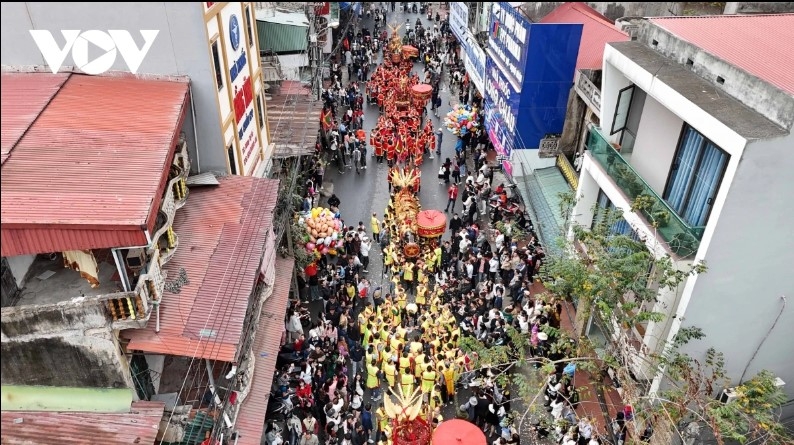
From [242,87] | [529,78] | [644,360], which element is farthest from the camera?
[529,78]

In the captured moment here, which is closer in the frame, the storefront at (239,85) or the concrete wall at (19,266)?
the concrete wall at (19,266)

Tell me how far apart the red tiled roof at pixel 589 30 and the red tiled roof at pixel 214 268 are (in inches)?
515

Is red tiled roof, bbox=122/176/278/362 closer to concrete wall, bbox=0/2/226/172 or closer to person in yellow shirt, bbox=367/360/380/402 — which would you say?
concrete wall, bbox=0/2/226/172

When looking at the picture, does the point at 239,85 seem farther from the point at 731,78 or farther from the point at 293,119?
the point at 731,78

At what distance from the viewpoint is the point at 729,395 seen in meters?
12.2

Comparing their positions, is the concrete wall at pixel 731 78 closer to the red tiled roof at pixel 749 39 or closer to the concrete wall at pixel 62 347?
the red tiled roof at pixel 749 39

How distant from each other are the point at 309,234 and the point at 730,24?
40.9ft

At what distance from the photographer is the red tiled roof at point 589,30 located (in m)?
21.9

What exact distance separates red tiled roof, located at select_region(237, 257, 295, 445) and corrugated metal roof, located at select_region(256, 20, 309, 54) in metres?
11.6

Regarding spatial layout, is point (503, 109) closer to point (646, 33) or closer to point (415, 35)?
point (646, 33)

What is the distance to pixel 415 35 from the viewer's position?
147 feet

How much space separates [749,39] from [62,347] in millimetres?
14859

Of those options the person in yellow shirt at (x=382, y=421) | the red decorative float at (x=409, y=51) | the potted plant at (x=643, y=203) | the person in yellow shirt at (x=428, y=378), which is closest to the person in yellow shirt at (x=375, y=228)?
the person in yellow shirt at (x=428, y=378)

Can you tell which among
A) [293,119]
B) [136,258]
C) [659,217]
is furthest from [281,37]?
[659,217]
